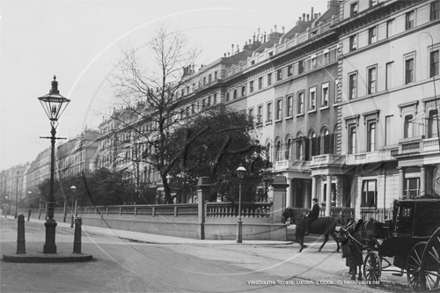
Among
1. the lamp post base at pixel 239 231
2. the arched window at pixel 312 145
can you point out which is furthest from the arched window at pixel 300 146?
the lamp post base at pixel 239 231

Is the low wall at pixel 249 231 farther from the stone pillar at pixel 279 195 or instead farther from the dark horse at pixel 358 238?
the dark horse at pixel 358 238

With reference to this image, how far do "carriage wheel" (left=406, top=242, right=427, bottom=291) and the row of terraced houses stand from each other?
85 cm

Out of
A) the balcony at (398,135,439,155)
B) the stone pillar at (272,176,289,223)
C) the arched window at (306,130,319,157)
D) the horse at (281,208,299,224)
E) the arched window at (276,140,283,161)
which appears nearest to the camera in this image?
the horse at (281,208,299,224)

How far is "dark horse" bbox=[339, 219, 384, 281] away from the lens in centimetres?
1061

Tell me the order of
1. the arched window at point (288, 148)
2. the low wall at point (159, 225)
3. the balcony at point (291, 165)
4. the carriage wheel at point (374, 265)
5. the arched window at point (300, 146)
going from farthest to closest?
the arched window at point (288, 148), the balcony at point (291, 165), the arched window at point (300, 146), the low wall at point (159, 225), the carriage wheel at point (374, 265)

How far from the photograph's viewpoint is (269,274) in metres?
11.9

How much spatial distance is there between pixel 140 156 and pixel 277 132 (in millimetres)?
18610

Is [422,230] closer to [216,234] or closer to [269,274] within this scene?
[269,274]

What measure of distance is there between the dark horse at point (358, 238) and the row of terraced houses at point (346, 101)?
41 centimetres

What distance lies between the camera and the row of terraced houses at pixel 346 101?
60.3ft

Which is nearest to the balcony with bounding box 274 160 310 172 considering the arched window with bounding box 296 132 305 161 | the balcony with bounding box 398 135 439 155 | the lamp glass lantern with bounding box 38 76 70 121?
the arched window with bounding box 296 132 305 161

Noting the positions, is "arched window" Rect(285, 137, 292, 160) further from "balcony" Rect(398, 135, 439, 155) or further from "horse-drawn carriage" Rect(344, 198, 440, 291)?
"horse-drawn carriage" Rect(344, 198, 440, 291)

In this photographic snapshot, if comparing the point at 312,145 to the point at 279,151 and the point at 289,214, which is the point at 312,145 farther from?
the point at 289,214

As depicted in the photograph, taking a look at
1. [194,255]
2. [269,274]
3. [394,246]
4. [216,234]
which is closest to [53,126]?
[194,255]
